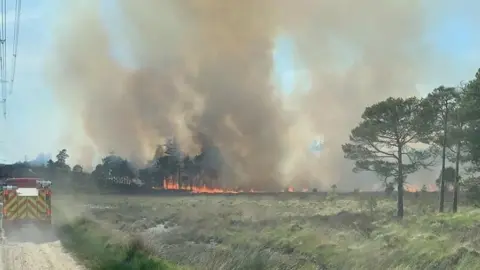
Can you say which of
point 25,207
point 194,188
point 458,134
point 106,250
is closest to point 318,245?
point 106,250

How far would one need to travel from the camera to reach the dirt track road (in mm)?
14805

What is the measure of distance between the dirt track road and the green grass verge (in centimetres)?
38

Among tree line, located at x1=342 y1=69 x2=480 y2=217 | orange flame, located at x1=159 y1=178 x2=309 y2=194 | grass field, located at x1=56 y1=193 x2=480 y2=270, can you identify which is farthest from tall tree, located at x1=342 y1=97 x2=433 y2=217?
orange flame, located at x1=159 y1=178 x2=309 y2=194

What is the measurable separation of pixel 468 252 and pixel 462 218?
11.8 metres

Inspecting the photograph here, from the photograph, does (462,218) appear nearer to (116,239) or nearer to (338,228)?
(338,228)

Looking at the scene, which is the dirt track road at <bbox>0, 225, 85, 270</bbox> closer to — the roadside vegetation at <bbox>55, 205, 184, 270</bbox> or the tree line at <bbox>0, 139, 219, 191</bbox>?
the roadside vegetation at <bbox>55, 205, 184, 270</bbox>

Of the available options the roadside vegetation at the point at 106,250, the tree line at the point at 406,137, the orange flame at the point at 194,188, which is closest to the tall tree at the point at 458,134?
the tree line at the point at 406,137

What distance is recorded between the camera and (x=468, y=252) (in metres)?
16.3

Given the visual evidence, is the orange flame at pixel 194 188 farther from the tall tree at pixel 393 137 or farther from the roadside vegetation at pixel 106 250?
the roadside vegetation at pixel 106 250

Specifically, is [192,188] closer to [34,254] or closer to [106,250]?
[106,250]

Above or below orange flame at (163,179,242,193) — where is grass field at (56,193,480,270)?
above

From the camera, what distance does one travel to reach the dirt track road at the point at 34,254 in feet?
48.6

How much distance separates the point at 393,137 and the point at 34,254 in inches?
1082

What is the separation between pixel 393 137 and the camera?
38.8 m
